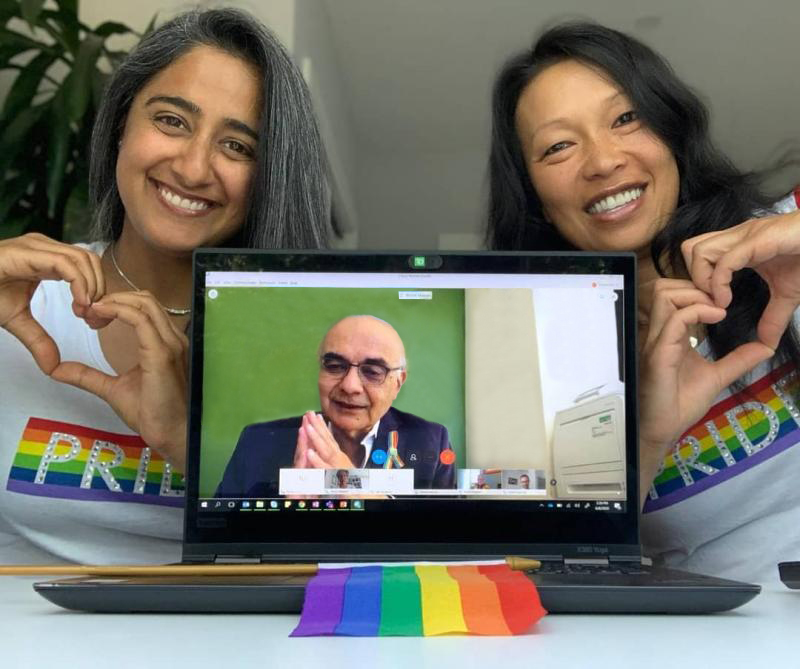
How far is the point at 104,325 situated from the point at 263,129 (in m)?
0.31

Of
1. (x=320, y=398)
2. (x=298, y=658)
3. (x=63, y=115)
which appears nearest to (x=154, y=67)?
(x=320, y=398)

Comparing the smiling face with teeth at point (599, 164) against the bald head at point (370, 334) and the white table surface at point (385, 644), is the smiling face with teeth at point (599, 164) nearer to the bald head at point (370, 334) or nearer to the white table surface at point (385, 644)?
the bald head at point (370, 334)

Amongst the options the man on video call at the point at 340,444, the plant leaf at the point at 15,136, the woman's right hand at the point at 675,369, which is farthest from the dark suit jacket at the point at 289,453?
the plant leaf at the point at 15,136

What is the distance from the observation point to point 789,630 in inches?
23.9

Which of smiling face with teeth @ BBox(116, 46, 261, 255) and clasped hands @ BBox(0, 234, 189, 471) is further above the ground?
smiling face with teeth @ BBox(116, 46, 261, 255)

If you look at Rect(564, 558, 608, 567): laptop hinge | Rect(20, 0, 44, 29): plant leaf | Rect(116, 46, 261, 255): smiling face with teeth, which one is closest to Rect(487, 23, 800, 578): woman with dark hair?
Rect(564, 558, 608, 567): laptop hinge

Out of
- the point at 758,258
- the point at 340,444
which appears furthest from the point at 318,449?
the point at 758,258

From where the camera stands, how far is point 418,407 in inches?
33.1

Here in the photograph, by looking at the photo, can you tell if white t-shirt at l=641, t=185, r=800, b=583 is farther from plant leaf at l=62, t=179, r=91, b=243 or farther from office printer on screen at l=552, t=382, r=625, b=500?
plant leaf at l=62, t=179, r=91, b=243

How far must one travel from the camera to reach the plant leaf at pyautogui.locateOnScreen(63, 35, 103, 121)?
79.6 inches

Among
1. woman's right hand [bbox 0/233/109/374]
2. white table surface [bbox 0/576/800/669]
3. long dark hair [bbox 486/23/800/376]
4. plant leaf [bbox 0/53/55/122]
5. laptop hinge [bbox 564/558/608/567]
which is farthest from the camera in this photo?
plant leaf [bbox 0/53/55/122]

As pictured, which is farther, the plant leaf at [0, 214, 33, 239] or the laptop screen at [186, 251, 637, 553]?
the plant leaf at [0, 214, 33, 239]

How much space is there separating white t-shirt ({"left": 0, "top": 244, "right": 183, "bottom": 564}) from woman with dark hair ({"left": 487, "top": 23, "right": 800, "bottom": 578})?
0.54 meters

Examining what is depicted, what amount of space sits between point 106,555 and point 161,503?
0.31 ft
